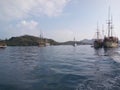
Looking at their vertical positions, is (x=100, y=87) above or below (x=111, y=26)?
below

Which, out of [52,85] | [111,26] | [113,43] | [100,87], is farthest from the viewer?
[111,26]

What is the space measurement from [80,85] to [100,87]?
1.78m

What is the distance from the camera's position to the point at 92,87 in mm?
14219

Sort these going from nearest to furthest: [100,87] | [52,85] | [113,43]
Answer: [100,87], [52,85], [113,43]

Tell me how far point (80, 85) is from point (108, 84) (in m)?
2.39

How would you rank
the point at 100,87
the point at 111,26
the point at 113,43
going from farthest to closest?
the point at 111,26 → the point at 113,43 → the point at 100,87

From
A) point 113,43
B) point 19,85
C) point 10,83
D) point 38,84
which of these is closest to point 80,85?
point 38,84

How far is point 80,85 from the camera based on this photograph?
15086mm

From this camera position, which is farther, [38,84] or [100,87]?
[38,84]

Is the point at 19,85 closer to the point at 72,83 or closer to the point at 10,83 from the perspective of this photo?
the point at 10,83

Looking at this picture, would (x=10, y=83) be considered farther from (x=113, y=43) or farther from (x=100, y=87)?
(x=113, y=43)

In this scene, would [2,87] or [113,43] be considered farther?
[113,43]

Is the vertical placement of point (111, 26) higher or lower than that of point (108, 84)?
higher

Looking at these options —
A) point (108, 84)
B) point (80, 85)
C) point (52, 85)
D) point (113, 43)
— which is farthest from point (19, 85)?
point (113, 43)
